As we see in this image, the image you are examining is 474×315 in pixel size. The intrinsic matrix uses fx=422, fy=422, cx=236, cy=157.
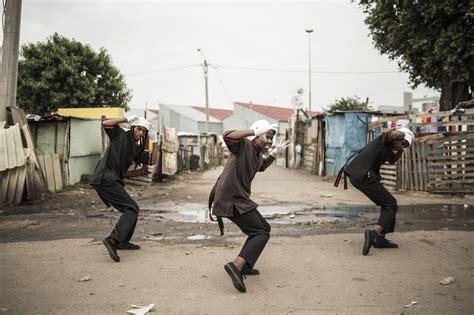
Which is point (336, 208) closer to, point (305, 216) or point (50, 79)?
point (305, 216)

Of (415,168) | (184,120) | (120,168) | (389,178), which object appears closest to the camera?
(120,168)

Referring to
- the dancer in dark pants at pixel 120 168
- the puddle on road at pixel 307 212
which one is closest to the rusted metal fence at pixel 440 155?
the puddle on road at pixel 307 212

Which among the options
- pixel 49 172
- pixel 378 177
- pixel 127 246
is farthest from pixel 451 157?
pixel 49 172

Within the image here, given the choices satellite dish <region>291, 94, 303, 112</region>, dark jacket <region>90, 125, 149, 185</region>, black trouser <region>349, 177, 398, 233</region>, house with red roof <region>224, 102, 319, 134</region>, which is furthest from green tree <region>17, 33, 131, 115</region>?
house with red roof <region>224, 102, 319, 134</region>

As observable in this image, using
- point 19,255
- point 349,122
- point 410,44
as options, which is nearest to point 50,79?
point 349,122

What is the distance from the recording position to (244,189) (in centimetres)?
443

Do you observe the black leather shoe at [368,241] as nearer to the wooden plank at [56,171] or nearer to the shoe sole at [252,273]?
the shoe sole at [252,273]

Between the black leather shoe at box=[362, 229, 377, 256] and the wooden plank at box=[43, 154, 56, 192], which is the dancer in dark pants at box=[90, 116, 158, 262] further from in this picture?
the wooden plank at box=[43, 154, 56, 192]

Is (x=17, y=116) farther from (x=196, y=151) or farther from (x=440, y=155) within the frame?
(x=196, y=151)

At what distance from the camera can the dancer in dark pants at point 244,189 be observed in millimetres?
4227

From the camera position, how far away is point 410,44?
1491cm

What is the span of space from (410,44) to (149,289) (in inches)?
546

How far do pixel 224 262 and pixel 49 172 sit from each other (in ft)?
25.9

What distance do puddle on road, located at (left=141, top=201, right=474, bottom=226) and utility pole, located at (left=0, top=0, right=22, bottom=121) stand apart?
13.4 ft
